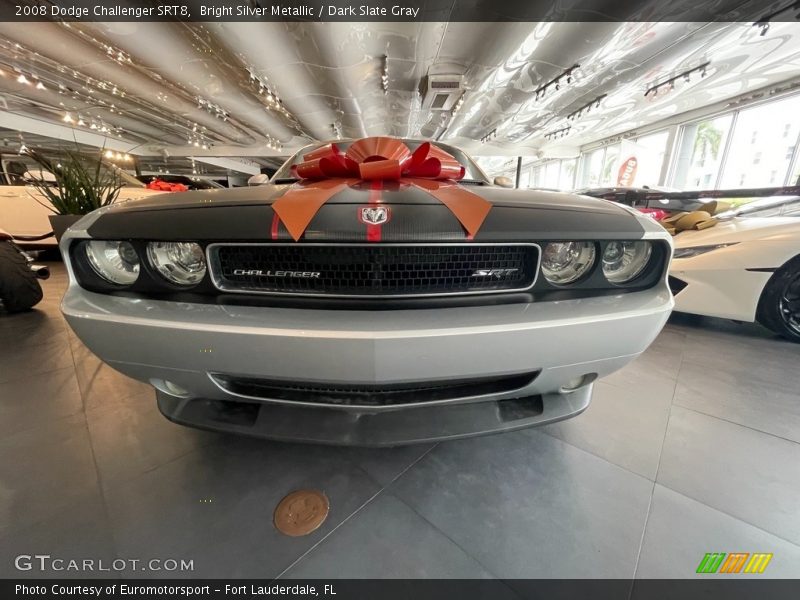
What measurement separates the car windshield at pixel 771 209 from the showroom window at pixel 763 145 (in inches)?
277

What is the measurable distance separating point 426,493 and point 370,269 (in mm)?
730

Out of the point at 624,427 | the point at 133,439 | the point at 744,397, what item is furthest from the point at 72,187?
the point at 744,397

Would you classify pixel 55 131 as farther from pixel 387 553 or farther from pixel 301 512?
pixel 387 553

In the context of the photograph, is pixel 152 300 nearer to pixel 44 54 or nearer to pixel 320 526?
pixel 320 526

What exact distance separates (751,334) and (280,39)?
641 centimetres

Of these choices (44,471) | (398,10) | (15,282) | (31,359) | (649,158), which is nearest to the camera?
(44,471)

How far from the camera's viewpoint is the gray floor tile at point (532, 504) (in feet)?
2.76

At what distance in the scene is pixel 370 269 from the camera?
87 cm

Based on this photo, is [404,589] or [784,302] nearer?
[404,589]

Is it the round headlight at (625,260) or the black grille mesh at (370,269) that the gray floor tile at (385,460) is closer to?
the black grille mesh at (370,269)

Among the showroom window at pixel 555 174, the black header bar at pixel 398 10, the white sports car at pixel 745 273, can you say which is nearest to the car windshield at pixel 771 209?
the white sports car at pixel 745 273

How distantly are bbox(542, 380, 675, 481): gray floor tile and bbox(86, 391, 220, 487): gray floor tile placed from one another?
143 centimetres

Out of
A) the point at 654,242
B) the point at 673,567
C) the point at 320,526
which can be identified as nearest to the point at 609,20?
the point at 654,242

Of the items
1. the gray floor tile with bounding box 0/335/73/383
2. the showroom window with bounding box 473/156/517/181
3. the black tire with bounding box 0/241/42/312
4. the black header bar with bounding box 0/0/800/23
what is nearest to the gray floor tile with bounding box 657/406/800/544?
the gray floor tile with bounding box 0/335/73/383
